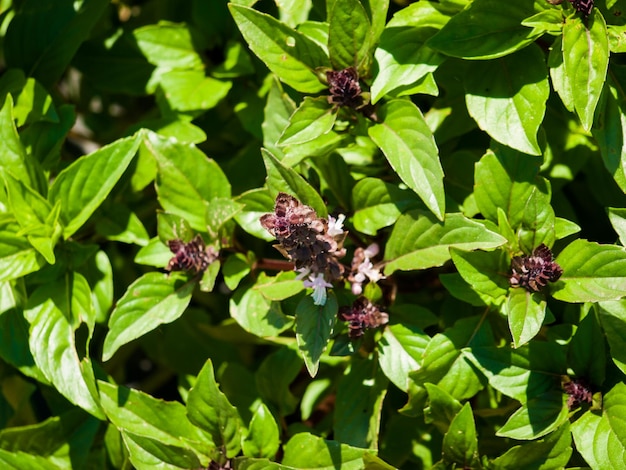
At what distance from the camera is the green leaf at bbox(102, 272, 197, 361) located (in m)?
1.52

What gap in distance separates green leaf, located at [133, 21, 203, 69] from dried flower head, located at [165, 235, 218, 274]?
57 cm

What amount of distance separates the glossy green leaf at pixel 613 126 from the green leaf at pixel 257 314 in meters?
0.65

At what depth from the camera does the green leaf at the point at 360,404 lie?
1.56 meters

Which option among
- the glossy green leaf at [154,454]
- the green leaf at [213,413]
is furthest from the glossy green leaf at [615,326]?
the glossy green leaf at [154,454]

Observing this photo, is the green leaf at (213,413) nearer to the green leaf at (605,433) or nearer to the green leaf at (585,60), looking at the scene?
the green leaf at (605,433)

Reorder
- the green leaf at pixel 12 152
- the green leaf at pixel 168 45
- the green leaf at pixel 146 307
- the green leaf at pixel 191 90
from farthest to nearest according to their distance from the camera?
1. the green leaf at pixel 168 45
2. the green leaf at pixel 191 90
3. the green leaf at pixel 12 152
4. the green leaf at pixel 146 307

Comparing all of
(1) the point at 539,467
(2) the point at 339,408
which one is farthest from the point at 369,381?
(1) the point at 539,467

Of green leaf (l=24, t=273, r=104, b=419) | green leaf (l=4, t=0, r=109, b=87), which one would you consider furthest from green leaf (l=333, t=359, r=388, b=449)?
green leaf (l=4, t=0, r=109, b=87)

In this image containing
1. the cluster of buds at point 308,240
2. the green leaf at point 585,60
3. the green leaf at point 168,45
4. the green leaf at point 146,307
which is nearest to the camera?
the cluster of buds at point 308,240

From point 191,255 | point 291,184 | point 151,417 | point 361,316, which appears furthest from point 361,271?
point 151,417

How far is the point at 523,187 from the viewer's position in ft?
4.78

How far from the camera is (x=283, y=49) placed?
1472 mm

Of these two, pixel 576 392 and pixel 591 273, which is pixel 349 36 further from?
pixel 576 392

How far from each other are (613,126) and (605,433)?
0.54m
